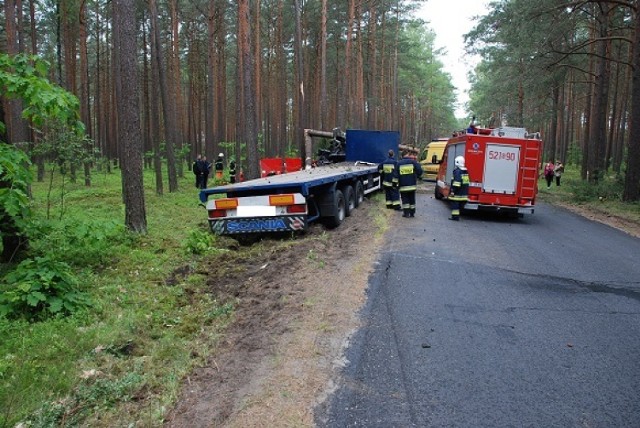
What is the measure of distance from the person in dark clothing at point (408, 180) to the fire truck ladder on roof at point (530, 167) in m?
3.00

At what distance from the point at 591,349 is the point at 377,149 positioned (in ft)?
44.0

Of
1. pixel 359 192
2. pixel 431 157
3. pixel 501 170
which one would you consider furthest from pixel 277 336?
pixel 431 157

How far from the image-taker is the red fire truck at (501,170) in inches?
498

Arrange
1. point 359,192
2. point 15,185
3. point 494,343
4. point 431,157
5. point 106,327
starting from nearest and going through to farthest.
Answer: point 494,343 < point 106,327 < point 15,185 < point 359,192 < point 431,157

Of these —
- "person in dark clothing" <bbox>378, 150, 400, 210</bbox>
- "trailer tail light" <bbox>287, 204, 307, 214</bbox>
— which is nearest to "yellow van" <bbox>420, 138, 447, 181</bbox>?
"person in dark clothing" <bbox>378, 150, 400, 210</bbox>

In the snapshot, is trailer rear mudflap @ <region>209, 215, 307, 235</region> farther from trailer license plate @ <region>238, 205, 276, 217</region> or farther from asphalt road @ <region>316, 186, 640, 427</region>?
asphalt road @ <region>316, 186, 640, 427</region>

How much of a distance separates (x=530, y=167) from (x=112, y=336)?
1144 cm

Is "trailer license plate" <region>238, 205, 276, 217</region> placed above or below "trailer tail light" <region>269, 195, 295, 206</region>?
below

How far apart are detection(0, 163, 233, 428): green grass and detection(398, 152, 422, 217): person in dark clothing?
17.9 feet

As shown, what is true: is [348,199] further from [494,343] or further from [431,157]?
[431,157]

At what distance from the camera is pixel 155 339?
500cm

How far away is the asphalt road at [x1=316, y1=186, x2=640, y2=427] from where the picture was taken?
3.25 meters

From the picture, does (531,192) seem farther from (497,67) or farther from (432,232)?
(497,67)

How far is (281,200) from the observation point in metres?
9.09
